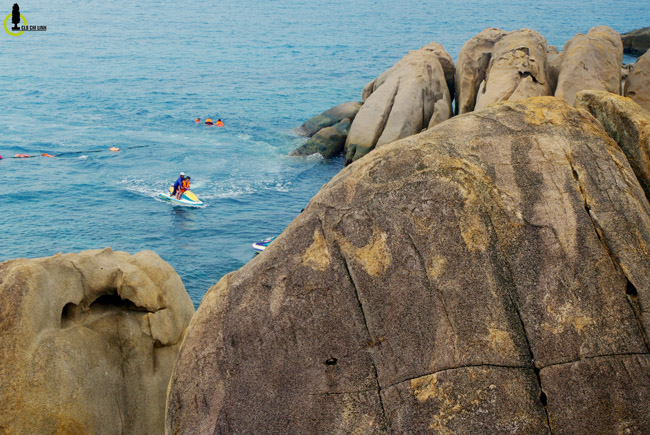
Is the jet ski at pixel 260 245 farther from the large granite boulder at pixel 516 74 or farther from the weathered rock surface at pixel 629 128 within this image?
the weathered rock surface at pixel 629 128

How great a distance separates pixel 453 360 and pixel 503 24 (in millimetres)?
110228

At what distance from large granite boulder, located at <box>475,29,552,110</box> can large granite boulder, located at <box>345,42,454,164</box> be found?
14.5 feet

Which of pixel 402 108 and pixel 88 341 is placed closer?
pixel 88 341

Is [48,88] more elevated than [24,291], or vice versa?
[24,291]

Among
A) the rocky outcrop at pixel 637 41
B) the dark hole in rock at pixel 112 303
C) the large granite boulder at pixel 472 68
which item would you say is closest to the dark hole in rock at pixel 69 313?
the dark hole in rock at pixel 112 303

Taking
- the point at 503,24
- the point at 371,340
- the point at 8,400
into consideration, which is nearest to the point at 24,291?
the point at 8,400

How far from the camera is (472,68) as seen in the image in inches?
1480

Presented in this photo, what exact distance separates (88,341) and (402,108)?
2898 centimetres

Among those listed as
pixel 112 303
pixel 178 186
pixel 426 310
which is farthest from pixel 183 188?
pixel 426 310

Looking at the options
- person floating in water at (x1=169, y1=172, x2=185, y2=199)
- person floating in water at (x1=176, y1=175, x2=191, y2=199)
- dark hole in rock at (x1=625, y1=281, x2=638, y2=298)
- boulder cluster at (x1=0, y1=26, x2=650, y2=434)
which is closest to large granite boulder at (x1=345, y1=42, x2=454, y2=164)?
person floating in water at (x1=176, y1=175, x2=191, y2=199)

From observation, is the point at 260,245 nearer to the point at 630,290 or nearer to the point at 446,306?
the point at 446,306

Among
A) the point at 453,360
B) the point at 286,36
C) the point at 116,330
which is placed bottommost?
the point at 286,36

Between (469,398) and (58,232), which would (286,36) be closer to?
(58,232)

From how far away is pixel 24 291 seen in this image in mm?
10289
